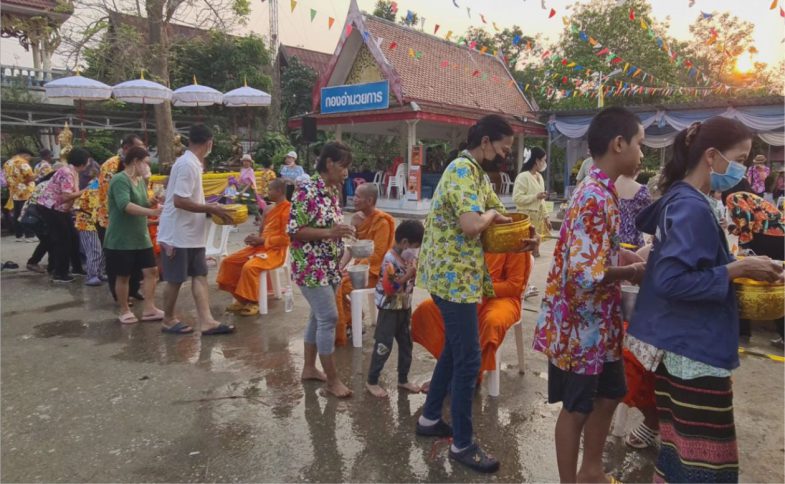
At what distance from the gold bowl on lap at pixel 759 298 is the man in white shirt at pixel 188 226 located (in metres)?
3.51

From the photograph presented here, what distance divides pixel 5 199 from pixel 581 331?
38.8 feet

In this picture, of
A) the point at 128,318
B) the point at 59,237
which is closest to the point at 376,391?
the point at 128,318

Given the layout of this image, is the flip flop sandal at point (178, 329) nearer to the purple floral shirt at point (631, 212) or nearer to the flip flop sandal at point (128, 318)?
the flip flop sandal at point (128, 318)

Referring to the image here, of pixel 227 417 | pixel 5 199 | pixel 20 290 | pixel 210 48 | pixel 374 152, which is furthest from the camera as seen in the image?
pixel 374 152

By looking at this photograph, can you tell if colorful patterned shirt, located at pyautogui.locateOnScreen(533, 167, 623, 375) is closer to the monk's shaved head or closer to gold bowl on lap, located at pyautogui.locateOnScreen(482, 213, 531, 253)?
gold bowl on lap, located at pyautogui.locateOnScreen(482, 213, 531, 253)

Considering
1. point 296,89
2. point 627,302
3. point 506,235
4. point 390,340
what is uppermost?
point 296,89

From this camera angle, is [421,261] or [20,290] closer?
[421,261]

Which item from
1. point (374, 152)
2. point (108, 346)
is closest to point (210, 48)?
point (374, 152)

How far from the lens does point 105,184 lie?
216 inches

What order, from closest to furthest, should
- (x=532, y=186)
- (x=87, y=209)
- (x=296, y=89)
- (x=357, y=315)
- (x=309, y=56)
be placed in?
1. (x=357, y=315)
2. (x=532, y=186)
3. (x=87, y=209)
4. (x=296, y=89)
5. (x=309, y=56)

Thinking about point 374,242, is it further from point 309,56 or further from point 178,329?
point 309,56

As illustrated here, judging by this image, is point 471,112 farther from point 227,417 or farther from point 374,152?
point 227,417

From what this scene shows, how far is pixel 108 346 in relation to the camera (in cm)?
432

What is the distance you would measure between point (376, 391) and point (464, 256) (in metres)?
1.36
